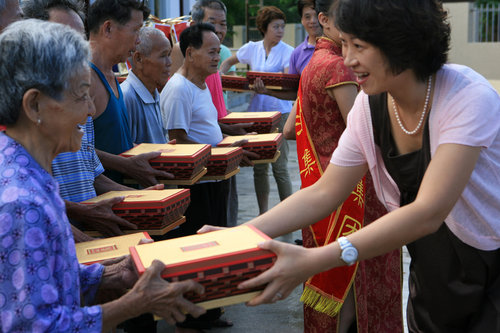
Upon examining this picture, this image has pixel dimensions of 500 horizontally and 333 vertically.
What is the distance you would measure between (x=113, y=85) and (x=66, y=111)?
5.69 feet

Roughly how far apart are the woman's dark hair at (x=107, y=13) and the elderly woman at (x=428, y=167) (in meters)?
1.81

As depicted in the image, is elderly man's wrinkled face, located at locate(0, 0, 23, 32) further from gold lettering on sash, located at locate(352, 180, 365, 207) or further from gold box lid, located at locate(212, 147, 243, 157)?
gold lettering on sash, located at locate(352, 180, 365, 207)

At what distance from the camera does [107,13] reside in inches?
132

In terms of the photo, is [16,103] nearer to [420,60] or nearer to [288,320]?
[420,60]

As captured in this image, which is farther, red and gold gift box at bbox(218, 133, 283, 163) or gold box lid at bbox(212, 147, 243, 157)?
red and gold gift box at bbox(218, 133, 283, 163)

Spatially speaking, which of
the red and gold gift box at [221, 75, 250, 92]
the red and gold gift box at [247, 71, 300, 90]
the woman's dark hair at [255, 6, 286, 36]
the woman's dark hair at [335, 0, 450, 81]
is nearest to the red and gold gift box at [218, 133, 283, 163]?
the red and gold gift box at [247, 71, 300, 90]

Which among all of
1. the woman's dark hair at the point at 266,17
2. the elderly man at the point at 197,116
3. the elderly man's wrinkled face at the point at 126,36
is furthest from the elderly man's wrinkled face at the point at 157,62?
the woman's dark hair at the point at 266,17

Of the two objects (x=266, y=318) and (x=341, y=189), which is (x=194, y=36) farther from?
(x=341, y=189)

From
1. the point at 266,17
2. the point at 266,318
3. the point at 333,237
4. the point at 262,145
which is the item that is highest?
the point at 266,17

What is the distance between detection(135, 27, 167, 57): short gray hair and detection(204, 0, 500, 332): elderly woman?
2.28 metres

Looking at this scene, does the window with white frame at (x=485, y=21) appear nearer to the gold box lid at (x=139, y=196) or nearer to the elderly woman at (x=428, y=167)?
the gold box lid at (x=139, y=196)

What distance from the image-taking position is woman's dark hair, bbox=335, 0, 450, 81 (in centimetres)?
177

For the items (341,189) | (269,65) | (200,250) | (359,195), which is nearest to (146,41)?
(359,195)

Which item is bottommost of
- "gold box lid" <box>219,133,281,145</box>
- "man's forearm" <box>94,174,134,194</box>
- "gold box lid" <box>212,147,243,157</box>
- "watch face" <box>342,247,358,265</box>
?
"gold box lid" <box>219,133,281,145</box>
